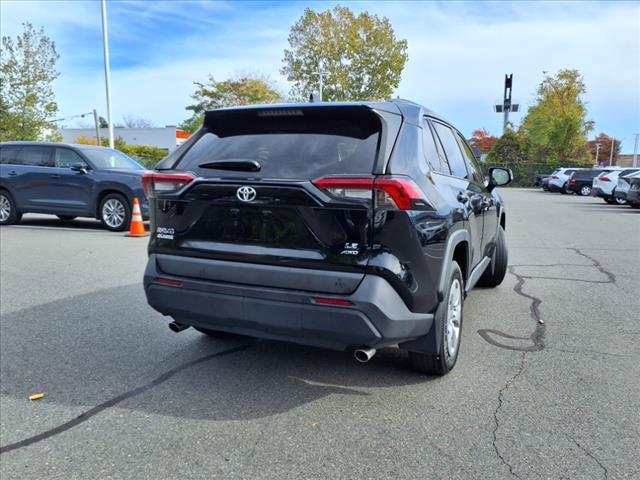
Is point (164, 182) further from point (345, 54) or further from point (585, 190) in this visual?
point (345, 54)

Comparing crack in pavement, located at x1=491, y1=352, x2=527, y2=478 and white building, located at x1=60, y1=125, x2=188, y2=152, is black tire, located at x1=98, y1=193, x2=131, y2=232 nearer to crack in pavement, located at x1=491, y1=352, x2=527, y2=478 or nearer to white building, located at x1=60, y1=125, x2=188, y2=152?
crack in pavement, located at x1=491, y1=352, x2=527, y2=478

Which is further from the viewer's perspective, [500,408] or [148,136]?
[148,136]

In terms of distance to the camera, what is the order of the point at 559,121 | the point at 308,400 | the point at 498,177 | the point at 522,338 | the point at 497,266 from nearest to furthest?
the point at 308,400, the point at 522,338, the point at 498,177, the point at 497,266, the point at 559,121

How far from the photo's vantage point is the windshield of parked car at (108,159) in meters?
11.6

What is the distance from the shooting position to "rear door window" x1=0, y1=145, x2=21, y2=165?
40.0 ft

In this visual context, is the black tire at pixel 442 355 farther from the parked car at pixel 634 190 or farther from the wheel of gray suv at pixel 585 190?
the wheel of gray suv at pixel 585 190

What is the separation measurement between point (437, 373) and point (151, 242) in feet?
7.08

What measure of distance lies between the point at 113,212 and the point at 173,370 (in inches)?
333

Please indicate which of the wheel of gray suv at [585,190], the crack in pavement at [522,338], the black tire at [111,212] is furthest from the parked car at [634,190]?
the black tire at [111,212]

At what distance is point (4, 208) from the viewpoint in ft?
40.7

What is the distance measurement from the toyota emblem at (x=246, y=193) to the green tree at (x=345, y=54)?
4619 centimetres

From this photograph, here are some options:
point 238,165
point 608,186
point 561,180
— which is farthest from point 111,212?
point 561,180

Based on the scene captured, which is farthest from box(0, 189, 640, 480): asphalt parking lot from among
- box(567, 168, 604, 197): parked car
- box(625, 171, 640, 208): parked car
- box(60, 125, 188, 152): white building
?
box(60, 125, 188, 152): white building

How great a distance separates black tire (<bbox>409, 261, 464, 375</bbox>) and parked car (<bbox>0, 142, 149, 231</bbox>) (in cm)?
887
